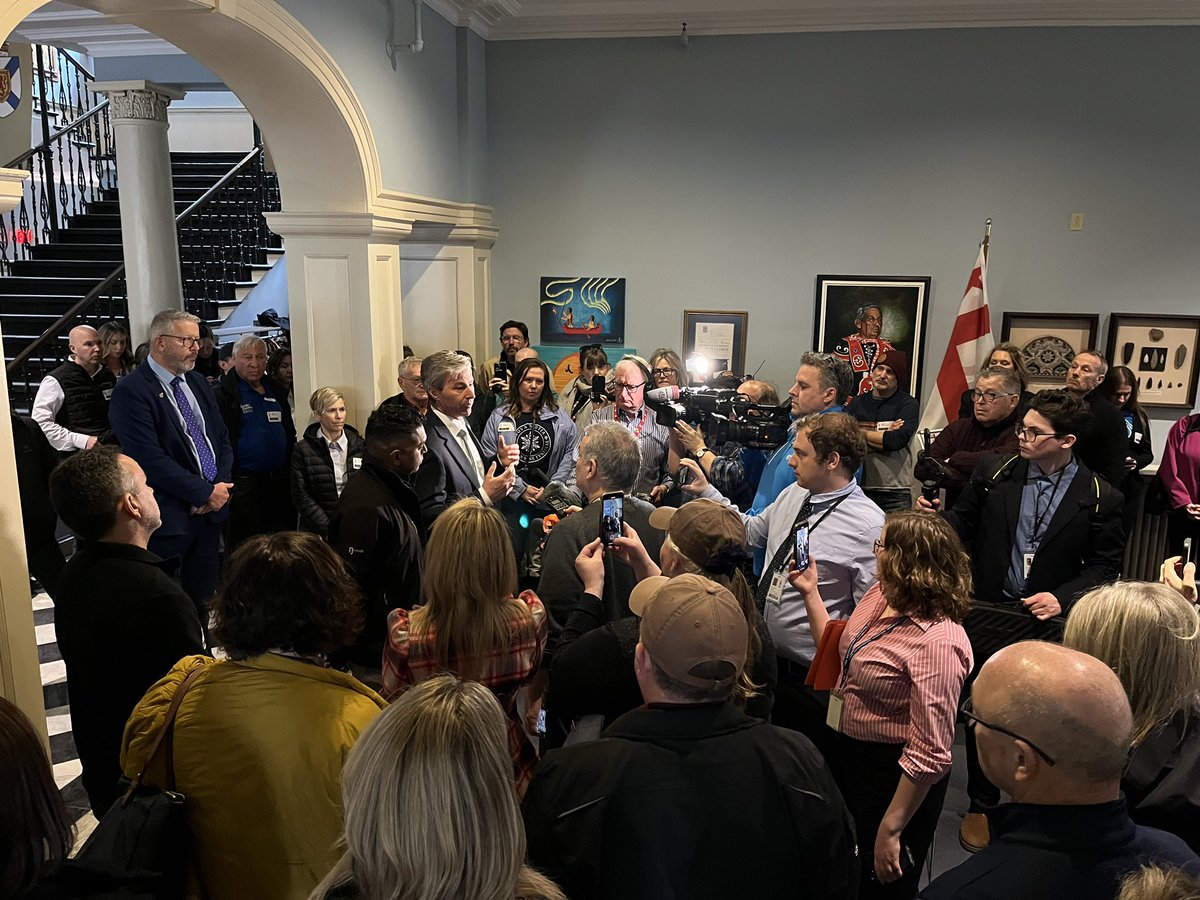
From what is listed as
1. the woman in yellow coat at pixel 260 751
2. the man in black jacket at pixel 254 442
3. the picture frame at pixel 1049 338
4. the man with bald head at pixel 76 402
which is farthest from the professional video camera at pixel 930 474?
the man with bald head at pixel 76 402

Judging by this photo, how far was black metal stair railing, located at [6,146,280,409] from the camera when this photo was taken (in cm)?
865

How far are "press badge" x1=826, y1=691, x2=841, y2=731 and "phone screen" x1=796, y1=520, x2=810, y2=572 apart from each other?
359mm

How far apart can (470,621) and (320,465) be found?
2621 mm

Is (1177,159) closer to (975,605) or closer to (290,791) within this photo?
(975,605)

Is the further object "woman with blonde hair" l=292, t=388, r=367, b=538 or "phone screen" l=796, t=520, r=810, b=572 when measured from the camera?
"woman with blonde hair" l=292, t=388, r=367, b=538

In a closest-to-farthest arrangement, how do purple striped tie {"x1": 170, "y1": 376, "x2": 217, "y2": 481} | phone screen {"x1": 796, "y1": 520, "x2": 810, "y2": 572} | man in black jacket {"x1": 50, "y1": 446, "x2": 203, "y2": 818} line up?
1. man in black jacket {"x1": 50, "y1": 446, "x2": 203, "y2": 818}
2. phone screen {"x1": 796, "y1": 520, "x2": 810, "y2": 572}
3. purple striped tie {"x1": 170, "y1": 376, "x2": 217, "y2": 481}

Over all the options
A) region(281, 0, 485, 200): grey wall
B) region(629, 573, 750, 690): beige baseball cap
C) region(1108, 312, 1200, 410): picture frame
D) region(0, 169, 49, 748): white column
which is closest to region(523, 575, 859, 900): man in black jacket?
region(629, 573, 750, 690): beige baseball cap

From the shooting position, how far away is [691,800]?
1.43m

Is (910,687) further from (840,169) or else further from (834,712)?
(840,169)

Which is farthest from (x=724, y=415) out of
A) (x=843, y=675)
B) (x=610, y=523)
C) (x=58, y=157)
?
(x=58, y=157)

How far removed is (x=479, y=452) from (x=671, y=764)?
2696 millimetres

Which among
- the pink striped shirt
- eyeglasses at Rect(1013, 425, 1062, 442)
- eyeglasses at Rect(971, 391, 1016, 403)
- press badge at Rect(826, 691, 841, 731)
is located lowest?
press badge at Rect(826, 691, 841, 731)

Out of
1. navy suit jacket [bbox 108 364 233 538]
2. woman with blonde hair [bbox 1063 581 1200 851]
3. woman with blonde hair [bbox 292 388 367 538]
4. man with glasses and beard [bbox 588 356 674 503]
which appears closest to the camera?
woman with blonde hair [bbox 1063 581 1200 851]

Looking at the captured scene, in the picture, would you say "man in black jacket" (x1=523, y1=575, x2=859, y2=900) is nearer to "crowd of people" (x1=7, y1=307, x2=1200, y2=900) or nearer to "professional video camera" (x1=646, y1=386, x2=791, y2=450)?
"crowd of people" (x1=7, y1=307, x2=1200, y2=900)
